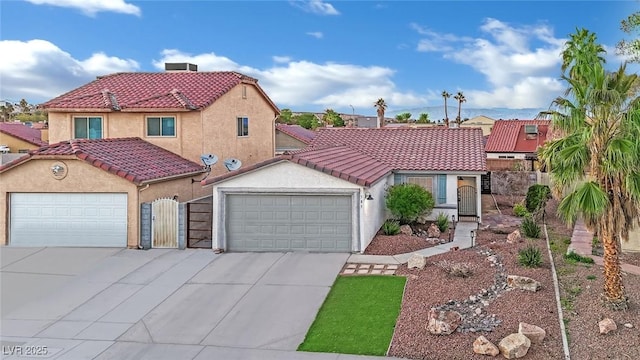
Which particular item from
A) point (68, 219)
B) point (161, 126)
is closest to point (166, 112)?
point (161, 126)

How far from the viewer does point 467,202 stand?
2333cm

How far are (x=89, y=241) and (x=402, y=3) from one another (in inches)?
719

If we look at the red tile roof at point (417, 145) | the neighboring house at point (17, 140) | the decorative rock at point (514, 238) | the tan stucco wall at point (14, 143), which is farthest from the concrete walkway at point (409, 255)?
the tan stucco wall at point (14, 143)

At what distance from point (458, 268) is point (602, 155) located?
15.2 feet

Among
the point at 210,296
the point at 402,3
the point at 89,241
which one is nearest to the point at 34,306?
the point at 210,296

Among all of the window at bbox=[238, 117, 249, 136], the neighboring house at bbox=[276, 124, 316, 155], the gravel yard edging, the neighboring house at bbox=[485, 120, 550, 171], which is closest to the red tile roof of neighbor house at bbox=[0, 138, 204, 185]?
the window at bbox=[238, 117, 249, 136]

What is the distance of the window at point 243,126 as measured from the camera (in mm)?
28438

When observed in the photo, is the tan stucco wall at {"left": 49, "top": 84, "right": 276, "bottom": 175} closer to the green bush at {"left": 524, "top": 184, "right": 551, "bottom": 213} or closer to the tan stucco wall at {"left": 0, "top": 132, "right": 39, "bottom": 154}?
the green bush at {"left": 524, "top": 184, "right": 551, "bottom": 213}

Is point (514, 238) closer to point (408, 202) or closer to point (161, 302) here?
point (408, 202)

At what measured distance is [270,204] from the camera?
17.6 meters

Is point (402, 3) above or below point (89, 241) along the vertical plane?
above

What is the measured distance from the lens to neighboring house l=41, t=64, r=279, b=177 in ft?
80.0

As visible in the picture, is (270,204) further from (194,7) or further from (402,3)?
(402,3)

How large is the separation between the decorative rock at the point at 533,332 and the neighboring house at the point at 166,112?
17.9 metres
